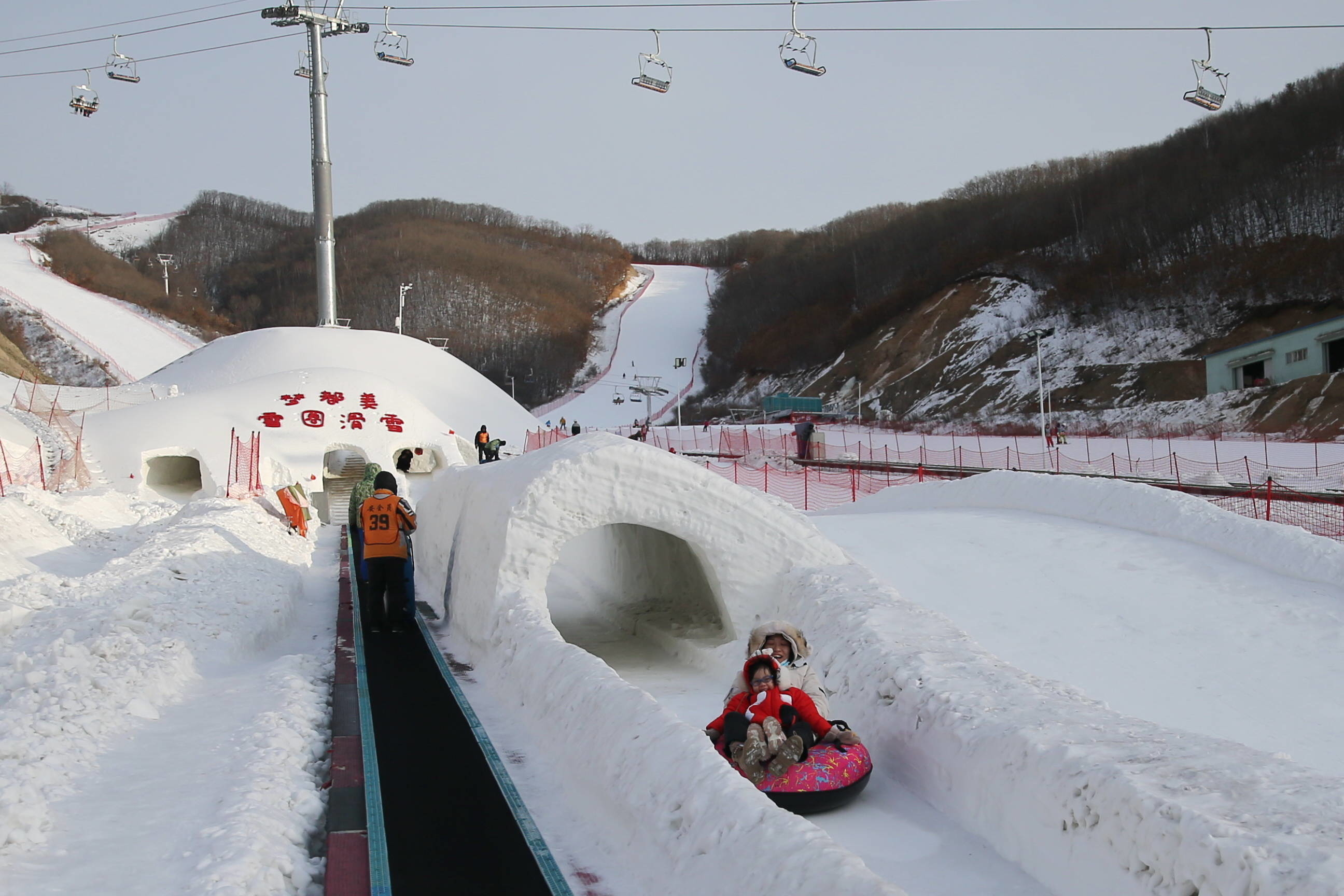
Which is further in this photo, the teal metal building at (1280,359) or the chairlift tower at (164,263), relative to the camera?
the chairlift tower at (164,263)

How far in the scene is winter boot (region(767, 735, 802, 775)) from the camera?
525cm

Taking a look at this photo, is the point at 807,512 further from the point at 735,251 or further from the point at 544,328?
the point at 735,251

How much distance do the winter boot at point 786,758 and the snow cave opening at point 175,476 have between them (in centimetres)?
2557

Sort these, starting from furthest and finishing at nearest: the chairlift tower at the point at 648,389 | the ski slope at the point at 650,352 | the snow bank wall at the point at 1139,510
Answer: the ski slope at the point at 650,352, the chairlift tower at the point at 648,389, the snow bank wall at the point at 1139,510

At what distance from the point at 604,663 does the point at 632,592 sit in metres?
5.69

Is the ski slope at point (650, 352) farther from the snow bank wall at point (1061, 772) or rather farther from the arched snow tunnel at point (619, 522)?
the snow bank wall at point (1061, 772)

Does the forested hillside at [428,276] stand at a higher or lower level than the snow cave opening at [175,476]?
higher

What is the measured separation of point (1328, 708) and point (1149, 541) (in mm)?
4676

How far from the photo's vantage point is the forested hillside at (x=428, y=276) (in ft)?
289

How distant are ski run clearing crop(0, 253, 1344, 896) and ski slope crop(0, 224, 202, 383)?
5171 centimetres

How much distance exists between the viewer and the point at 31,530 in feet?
43.6

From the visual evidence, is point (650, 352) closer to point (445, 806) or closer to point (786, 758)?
point (786, 758)

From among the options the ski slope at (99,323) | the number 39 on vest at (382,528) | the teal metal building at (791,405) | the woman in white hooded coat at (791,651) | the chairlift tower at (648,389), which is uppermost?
the ski slope at (99,323)

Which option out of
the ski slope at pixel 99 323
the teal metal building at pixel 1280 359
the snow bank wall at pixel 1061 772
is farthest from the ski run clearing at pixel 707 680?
the ski slope at pixel 99 323
